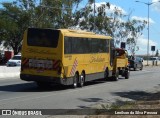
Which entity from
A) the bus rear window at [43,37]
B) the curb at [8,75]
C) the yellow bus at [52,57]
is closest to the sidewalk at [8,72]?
the curb at [8,75]

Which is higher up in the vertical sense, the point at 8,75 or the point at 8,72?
the point at 8,72

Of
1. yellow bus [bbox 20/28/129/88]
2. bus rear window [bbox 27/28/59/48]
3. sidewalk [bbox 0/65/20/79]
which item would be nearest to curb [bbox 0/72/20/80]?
sidewalk [bbox 0/65/20/79]

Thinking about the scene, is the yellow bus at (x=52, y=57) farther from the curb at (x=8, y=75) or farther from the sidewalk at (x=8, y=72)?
the sidewalk at (x=8, y=72)

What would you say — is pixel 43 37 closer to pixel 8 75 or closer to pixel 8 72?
pixel 8 75

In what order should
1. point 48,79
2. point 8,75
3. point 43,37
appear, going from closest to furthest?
point 48,79
point 43,37
point 8,75

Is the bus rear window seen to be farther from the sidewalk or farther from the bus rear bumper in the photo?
the sidewalk

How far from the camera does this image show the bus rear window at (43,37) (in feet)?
79.2

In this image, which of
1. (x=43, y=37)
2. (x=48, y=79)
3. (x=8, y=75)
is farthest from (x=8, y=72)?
(x=48, y=79)

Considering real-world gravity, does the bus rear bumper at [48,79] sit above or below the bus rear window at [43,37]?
below

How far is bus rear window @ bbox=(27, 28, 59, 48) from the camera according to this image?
24.1 m

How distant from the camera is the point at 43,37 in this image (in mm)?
24438

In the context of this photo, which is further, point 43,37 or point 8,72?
point 8,72

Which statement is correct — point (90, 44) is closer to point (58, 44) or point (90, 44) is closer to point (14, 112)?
point (58, 44)

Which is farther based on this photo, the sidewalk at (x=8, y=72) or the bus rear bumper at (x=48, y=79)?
the sidewalk at (x=8, y=72)
